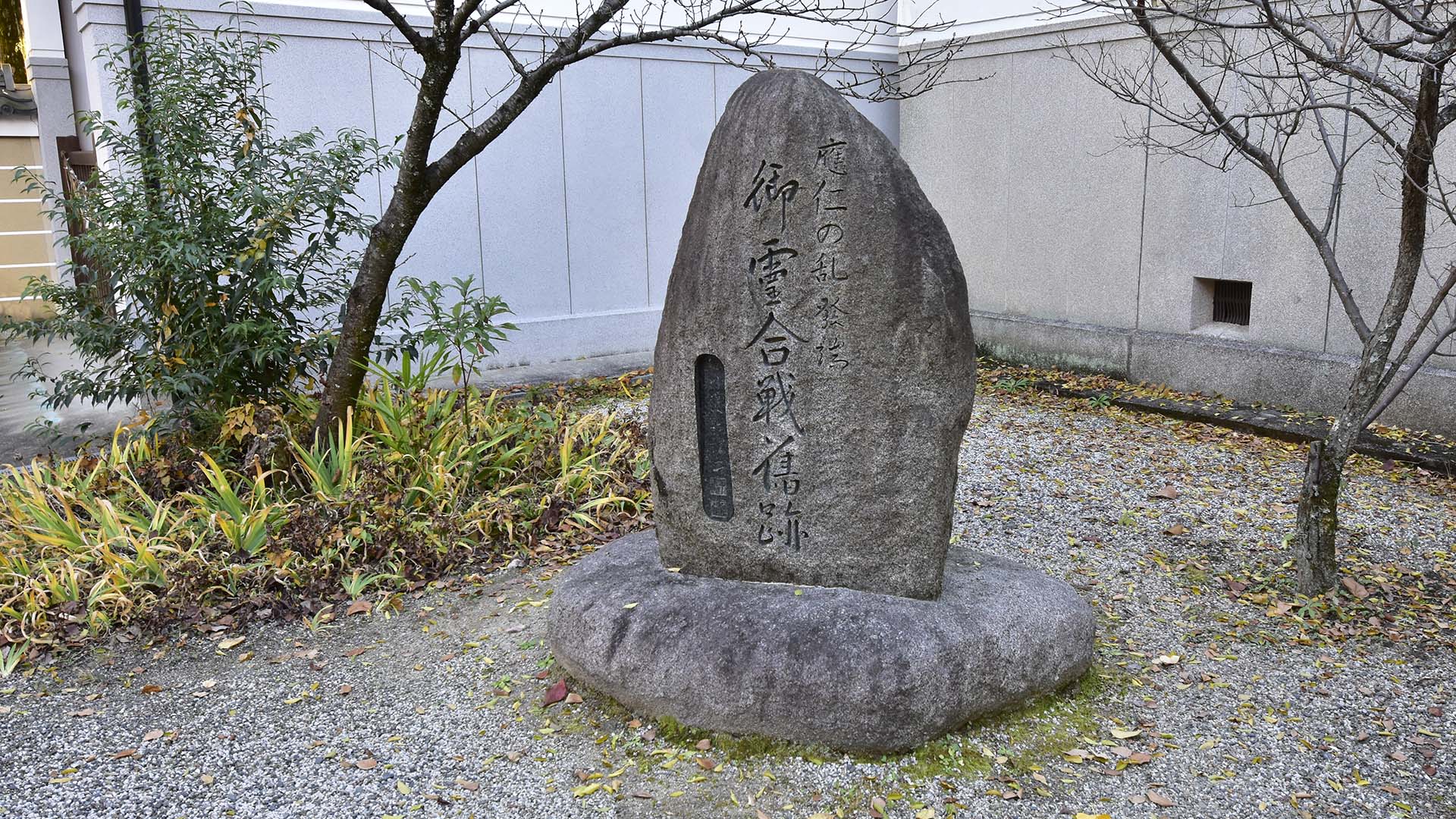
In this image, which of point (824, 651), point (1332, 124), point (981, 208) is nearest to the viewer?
point (824, 651)

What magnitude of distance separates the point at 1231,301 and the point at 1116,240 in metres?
1.05

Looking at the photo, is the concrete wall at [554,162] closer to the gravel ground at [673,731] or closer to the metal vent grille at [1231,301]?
the metal vent grille at [1231,301]

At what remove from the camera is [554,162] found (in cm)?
895

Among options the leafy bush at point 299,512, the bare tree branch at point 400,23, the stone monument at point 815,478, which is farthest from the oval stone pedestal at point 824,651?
the bare tree branch at point 400,23

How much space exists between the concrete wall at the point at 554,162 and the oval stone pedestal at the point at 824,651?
18.3ft

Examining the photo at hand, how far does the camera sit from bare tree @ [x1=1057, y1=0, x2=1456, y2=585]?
3889mm

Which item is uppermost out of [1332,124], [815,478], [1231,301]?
[1332,124]

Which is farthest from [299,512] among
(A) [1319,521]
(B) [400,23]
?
(A) [1319,521]

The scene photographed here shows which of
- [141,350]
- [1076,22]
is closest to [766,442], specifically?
[141,350]

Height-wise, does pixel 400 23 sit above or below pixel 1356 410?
above

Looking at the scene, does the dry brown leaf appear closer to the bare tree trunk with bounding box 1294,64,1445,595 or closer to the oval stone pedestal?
the bare tree trunk with bounding box 1294,64,1445,595

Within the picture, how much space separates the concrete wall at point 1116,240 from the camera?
7168 mm

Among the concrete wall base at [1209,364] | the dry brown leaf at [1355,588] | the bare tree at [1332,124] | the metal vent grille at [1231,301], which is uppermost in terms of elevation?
the bare tree at [1332,124]

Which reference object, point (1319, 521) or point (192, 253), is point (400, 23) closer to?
point (192, 253)
